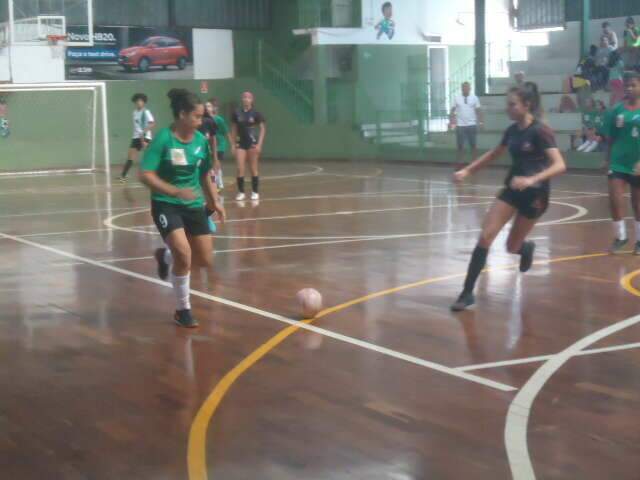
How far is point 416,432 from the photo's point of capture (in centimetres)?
607

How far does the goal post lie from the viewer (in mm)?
31422

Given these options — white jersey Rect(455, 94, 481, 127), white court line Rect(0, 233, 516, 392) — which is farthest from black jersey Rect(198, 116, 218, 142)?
white jersey Rect(455, 94, 481, 127)

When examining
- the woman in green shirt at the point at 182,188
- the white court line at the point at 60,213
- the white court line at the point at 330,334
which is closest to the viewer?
the white court line at the point at 330,334

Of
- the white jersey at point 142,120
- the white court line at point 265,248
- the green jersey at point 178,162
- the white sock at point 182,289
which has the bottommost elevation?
the white court line at point 265,248

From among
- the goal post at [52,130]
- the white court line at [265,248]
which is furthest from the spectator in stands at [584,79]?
the white court line at [265,248]

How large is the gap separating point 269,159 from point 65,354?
2685 cm

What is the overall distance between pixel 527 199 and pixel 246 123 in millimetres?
11168

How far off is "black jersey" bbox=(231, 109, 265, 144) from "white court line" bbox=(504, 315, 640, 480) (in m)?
12.1

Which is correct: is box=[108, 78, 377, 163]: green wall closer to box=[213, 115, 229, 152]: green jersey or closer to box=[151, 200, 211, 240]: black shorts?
box=[213, 115, 229, 152]: green jersey

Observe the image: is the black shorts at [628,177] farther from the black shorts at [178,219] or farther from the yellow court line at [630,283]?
the black shorts at [178,219]

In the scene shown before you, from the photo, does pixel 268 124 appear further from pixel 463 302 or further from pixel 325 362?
pixel 325 362

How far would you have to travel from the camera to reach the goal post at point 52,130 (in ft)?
103

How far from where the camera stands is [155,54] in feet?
113

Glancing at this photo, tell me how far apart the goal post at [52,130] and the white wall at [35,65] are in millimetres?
603
